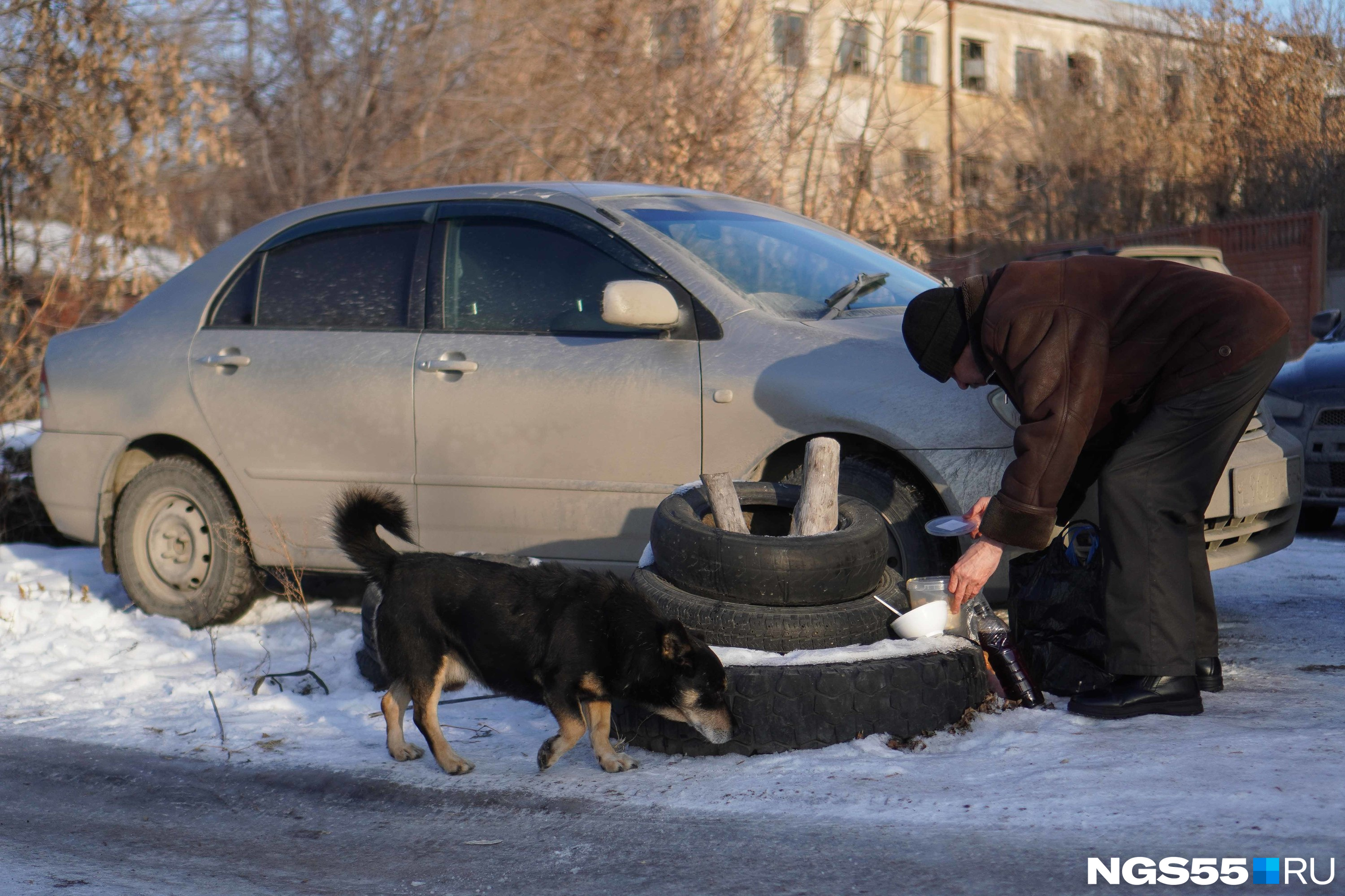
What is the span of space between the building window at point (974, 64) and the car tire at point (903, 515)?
102ft

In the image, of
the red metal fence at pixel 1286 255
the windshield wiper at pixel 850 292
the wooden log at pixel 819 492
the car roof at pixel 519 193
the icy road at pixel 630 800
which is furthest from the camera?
the red metal fence at pixel 1286 255

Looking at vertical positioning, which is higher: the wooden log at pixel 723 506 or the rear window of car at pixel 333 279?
the rear window of car at pixel 333 279

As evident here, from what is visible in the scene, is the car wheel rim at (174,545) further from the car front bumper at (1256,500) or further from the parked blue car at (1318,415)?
the parked blue car at (1318,415)

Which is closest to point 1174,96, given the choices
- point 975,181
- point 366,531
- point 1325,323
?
Answer: point 975,181

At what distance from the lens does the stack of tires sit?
3580 mm

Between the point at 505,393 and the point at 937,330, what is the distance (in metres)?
2.03

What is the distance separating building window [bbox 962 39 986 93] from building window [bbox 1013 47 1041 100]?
454 centimetres

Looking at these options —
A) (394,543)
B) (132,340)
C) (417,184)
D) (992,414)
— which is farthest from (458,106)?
(992,414)

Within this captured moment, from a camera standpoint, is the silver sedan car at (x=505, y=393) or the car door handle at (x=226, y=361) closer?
the silver sedan car at (x=505, y=393)

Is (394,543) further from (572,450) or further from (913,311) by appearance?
(913,311)

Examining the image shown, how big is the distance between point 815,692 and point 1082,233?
19923 millimetres

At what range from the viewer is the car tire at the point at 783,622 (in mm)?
3775

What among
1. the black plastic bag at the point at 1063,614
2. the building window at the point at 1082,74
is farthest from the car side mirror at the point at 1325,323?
the building window at the point at 1082,74

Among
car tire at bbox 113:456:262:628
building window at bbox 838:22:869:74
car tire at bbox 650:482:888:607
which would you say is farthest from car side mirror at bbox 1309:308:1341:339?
car tire at bbox 113:456:262:628
